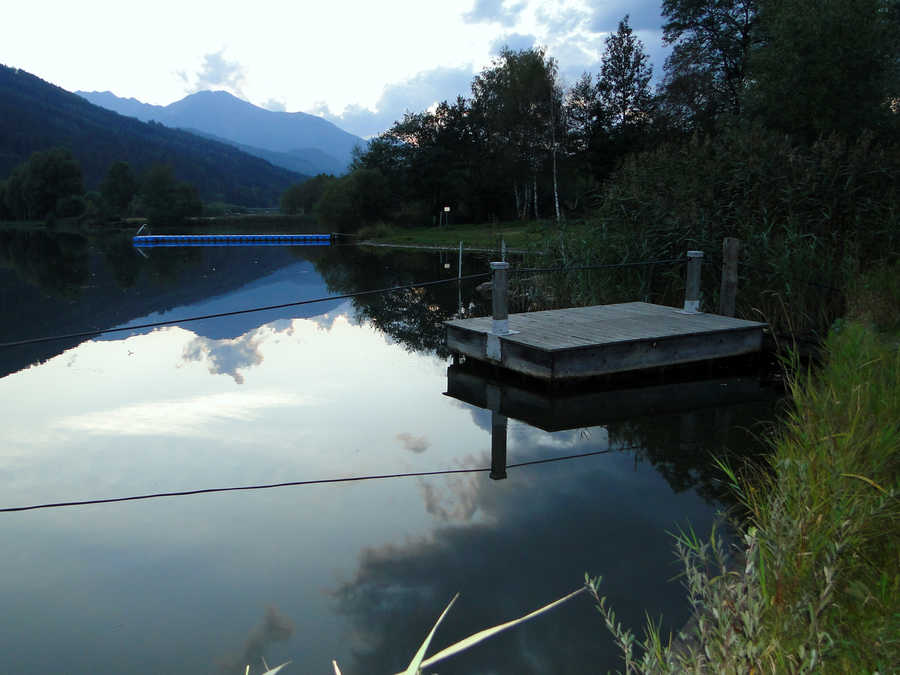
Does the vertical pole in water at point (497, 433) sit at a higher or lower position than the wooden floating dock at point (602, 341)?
lower

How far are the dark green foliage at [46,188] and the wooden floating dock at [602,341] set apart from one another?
87545 mm

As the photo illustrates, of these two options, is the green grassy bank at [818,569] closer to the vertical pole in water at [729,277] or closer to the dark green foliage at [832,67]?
the vertical pole in water at [729,277]

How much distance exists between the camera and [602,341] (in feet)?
27.2

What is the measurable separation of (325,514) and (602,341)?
167 inches

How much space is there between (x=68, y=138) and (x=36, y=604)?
145m

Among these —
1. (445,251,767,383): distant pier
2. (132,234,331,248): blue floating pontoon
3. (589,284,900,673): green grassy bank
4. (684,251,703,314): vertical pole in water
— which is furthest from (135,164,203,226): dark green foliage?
(589,284,900,673): green grassy bank

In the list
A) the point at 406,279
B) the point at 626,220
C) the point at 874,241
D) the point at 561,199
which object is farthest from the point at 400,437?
the point at 561,199

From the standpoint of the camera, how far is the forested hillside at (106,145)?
12100cm

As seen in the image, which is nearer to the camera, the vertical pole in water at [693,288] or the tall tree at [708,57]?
the vertical pole in water at [693,288]

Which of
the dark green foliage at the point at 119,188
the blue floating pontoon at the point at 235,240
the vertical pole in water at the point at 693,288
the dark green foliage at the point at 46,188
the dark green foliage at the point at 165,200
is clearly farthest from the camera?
the dark green foliage at the point at 119,188

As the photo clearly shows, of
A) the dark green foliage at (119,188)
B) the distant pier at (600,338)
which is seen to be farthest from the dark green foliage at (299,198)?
the distant pier at (600,338)

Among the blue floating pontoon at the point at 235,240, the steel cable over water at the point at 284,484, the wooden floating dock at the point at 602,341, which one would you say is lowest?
the blue floating pontoon at the point at 235,240

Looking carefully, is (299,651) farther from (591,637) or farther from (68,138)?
(68,138)

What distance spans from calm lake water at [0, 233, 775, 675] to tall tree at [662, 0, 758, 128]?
2938 centimetres
